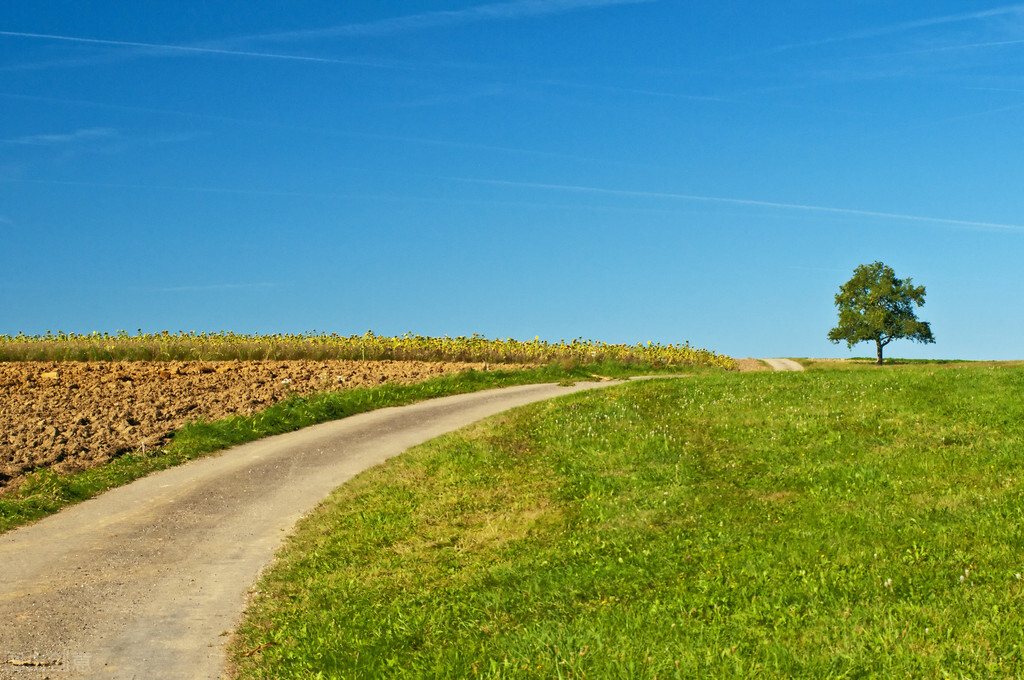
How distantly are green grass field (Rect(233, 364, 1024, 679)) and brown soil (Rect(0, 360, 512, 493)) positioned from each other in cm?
596

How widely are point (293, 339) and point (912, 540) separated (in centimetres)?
3278

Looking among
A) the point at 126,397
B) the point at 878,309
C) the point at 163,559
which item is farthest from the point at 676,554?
the point at 878,309

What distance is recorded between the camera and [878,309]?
6612cm

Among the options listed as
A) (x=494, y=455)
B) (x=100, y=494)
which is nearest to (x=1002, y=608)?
(x=494, y=455)

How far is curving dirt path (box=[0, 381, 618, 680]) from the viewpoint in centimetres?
852

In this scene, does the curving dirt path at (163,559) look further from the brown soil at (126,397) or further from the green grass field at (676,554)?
the brown soil at (126,397)

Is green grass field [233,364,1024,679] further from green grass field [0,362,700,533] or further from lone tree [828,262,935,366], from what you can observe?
lone tree [828,262,935,366]

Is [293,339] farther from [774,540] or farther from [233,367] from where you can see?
[774,540]

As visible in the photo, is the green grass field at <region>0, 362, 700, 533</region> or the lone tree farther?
the lone tree

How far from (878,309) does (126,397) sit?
5994 cm

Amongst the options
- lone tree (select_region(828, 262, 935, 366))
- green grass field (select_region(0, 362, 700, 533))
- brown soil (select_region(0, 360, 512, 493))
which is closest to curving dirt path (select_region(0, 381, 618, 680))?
green grass field (select_region(0, 362, 700, 533))

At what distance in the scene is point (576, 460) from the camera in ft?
49.1

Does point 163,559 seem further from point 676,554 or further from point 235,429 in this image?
point 235,429

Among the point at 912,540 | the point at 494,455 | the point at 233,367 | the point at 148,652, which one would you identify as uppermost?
the point at 233,367
